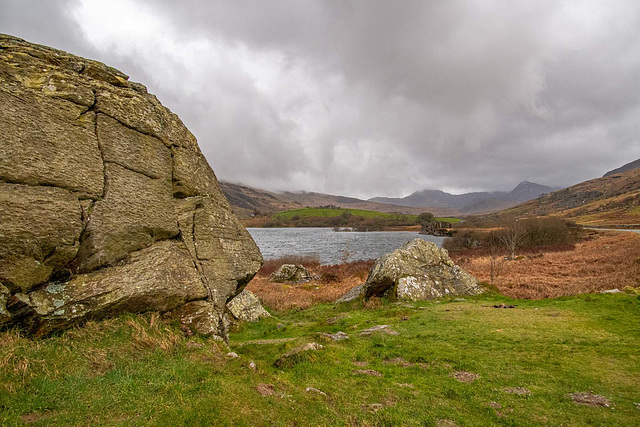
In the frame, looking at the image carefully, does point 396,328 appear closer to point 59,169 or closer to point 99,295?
point 99,295

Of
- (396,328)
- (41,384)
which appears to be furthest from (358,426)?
(396,328)

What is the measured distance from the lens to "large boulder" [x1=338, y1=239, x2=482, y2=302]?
20.9 meters

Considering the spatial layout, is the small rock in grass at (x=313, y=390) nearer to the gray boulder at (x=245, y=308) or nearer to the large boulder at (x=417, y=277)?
the gray boulder at (x=245, y=308)

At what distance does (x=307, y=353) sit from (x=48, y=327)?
23.3 feet

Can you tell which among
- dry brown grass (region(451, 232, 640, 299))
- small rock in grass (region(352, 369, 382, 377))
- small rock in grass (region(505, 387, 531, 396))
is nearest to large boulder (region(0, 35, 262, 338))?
small rock in grass (region(352, 369, 382, 377))

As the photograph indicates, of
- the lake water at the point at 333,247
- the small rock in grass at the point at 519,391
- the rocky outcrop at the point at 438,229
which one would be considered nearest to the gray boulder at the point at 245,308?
the small rock in grass at the point at 519,391

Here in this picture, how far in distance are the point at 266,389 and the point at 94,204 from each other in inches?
284

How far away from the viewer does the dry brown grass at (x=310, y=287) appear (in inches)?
977

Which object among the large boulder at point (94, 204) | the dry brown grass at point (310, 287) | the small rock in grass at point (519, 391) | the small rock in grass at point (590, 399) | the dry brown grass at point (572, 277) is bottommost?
the dry brown grass at point (310, 287)

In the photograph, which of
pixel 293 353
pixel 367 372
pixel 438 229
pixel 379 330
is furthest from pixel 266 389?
pixel 438 229

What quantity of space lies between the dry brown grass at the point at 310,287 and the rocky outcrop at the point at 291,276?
1291 millimetres

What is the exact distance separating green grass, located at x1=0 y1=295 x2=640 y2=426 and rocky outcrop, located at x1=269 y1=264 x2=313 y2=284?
2684 cm

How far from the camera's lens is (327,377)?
8.66 metres

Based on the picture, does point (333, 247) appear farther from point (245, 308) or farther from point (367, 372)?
point (367, 372)
